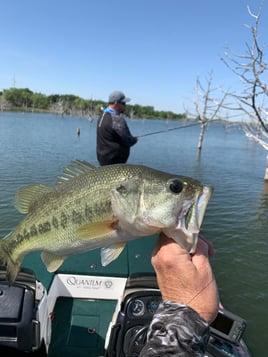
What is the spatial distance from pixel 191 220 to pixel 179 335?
668mm

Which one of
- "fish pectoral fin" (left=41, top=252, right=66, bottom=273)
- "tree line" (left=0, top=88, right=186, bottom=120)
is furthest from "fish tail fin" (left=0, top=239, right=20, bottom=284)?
"tree line" (left=0, top=88, right=186, bottom=120)

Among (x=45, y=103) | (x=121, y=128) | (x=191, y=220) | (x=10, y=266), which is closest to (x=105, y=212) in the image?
(x=191, y=220)

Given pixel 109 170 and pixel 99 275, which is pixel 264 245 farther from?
pixel 109 170

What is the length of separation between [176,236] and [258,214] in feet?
48.8

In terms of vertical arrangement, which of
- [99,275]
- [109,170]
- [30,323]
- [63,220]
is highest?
[109,170]

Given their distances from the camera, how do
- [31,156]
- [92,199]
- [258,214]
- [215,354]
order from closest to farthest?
[92,199] < [215,354] < [258,214] < [31,156]

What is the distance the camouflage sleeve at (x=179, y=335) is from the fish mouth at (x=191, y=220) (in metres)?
0.37

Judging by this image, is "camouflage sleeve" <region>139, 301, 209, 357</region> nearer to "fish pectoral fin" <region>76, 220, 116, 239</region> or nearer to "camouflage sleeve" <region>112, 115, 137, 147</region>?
"fish pectoral fin" <region>76, 220, 116, 239</region>

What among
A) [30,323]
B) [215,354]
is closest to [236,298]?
[215,354]

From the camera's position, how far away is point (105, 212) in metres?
2.47

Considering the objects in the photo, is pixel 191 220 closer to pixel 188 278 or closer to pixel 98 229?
pixel 188 278

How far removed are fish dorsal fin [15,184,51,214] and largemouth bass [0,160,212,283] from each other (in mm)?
11

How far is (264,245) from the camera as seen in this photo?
39.3ft

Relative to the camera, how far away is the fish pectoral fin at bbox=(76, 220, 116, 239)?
94.5 inches
